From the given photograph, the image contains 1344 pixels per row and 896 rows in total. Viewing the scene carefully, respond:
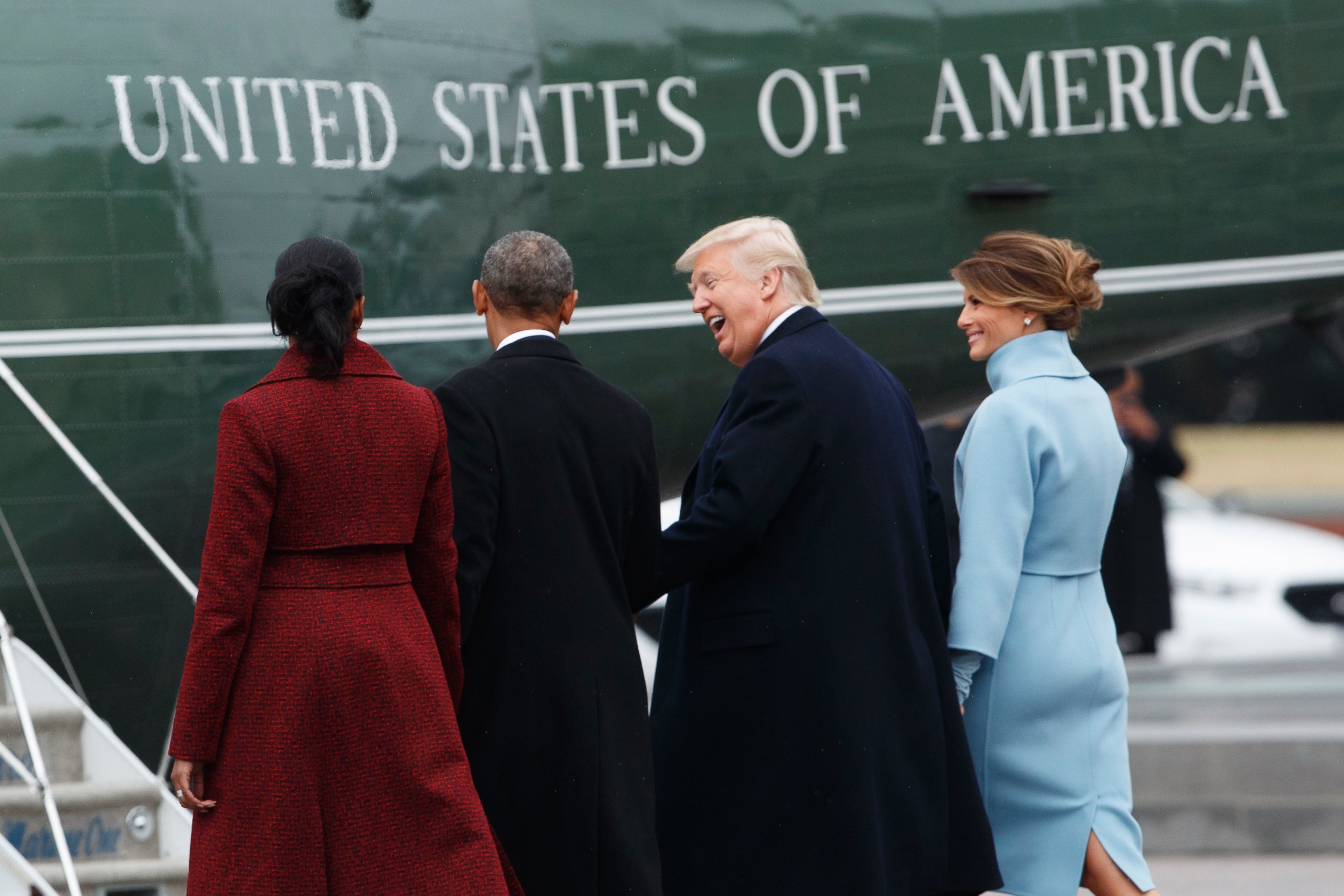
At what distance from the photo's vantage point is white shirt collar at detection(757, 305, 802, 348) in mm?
2582

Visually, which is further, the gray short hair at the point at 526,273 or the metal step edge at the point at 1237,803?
the metal step edge at the point at 1237,803

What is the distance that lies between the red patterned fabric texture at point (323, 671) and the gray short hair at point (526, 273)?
1.15ft

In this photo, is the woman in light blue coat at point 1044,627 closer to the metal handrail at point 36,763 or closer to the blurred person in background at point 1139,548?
the metal handrail at point 36,763

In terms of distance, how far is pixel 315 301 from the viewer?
2.10 meters

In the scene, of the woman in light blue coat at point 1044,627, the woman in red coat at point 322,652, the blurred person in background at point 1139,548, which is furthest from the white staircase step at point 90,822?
the blurred person in background at point 1139,548

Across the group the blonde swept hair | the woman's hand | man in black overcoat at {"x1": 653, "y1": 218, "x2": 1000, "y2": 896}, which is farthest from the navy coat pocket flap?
the woman's hand

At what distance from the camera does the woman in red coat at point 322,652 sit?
2.02 metres

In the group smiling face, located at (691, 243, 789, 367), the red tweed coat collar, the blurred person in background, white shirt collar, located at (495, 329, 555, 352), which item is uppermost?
smiling face, located at (691, 243, 789, 367)

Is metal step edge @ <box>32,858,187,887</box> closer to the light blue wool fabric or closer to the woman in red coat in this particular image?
the woman in red coat

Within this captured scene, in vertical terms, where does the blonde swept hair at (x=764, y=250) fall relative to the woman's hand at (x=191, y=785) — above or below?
above

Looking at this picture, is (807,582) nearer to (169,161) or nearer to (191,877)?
(191,877)

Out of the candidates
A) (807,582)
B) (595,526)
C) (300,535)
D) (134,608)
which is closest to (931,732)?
(807,582)

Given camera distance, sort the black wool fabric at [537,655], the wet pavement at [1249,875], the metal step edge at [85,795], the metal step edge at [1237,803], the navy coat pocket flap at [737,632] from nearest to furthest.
Answer: the black wool fabric at [537,655]
the navy coat pocket flap at [737,632]
the metal step edge at [85,795]
the wet pavement at [1249,875]
the metal step edge at [1237,803]

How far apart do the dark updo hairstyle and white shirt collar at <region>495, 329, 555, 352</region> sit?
1.16 feet
